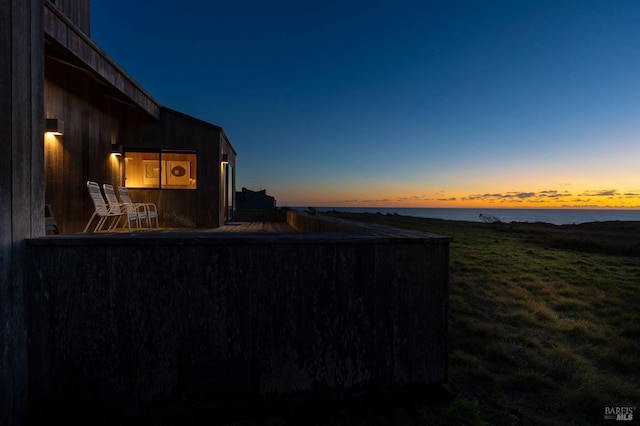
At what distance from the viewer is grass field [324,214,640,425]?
2.25m

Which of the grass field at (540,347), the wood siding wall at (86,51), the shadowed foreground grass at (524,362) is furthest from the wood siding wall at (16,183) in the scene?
the grass field at (540,347)

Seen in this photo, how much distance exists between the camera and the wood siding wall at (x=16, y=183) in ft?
5.79

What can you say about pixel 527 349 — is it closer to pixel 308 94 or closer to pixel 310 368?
pixel 310 368

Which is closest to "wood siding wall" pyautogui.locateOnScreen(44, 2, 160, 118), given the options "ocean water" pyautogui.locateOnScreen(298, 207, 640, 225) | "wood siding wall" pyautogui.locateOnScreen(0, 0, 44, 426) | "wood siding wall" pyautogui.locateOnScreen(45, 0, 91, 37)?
"wood siding wall" pyautogui.locateOnScreen(0, 0, 44, 426)

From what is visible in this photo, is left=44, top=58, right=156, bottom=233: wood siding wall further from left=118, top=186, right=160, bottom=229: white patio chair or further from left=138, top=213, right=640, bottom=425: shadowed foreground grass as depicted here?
left=138, top=213, right=640, bottom=425: shadowed foreground grass

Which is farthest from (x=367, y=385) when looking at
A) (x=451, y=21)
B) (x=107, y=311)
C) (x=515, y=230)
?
(x=515, y=230)

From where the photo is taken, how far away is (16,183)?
1875 mm

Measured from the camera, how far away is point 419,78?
51.6 feet

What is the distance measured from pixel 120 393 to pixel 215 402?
688mm

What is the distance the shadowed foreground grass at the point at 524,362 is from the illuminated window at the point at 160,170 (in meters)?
6.10

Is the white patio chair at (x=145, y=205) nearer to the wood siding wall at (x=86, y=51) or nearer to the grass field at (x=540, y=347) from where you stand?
the wood siding wall at (x=86, y=51)

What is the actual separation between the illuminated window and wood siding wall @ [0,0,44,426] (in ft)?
16.6

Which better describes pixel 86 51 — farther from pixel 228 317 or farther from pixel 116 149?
pixel 228 317

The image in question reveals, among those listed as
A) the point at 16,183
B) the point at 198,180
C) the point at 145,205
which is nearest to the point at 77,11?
the point at 198,180
